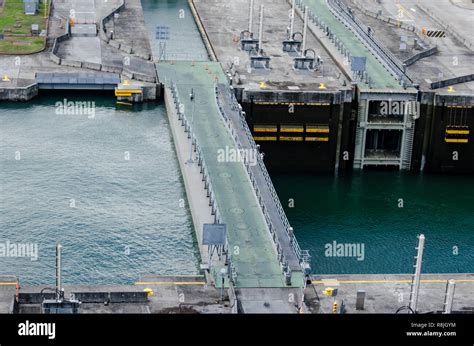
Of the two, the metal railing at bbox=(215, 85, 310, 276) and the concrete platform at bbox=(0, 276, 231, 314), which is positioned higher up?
the concrete platform at bbox=(0, 276, 231, 314)

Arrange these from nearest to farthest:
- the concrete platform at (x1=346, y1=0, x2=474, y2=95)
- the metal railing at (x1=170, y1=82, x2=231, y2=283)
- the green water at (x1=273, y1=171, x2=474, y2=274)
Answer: the metal railing at (x1=170, y1=82, x2=231, y2=283) < the green water at (x1=273, y1=171, x2=474, y2=274) < the concrete platform at (x1=346, y1=0, x2=474, y2=95)

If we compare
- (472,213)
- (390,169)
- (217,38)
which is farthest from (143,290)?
(217,38)

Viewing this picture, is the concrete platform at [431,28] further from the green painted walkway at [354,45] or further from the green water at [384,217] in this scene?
the green water at [384,217]

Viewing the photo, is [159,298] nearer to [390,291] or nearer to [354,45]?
[390,291]

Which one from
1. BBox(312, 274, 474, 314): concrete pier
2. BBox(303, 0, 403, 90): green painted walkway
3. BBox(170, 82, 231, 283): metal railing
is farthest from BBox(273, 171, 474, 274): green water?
BBox(312, 274, 474, 314): concrete pier

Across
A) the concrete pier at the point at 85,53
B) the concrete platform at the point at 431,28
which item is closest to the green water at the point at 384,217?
the concrete platform at the point at 431,28

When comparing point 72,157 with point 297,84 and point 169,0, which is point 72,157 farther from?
point 169,0

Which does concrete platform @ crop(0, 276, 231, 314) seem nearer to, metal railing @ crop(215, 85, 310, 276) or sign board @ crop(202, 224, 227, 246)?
sign board @ crop(202, 224, 227, 246)
